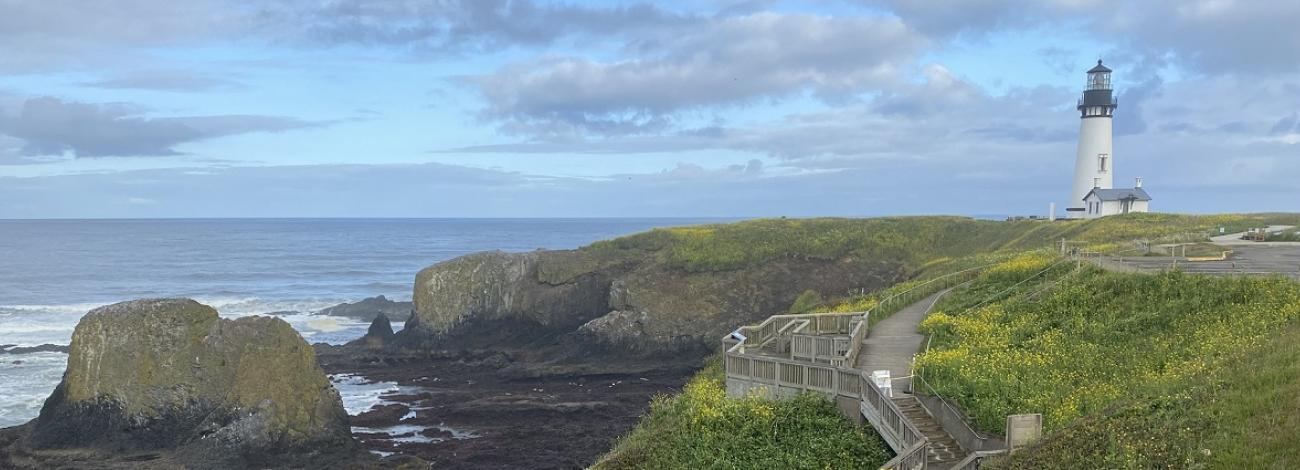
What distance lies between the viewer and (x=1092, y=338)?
22.9 meters

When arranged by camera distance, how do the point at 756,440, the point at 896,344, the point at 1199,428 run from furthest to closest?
the point at 896,344, the point at 756,440, the point at 1199,428

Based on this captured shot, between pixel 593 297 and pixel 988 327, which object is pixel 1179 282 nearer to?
pixel 988 327

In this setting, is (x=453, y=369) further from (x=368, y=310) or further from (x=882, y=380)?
(x=882, y=380)

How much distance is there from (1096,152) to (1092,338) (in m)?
51.4

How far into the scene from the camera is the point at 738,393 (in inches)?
928

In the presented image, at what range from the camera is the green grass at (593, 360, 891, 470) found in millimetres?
18297

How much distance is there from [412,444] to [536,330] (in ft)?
73.4

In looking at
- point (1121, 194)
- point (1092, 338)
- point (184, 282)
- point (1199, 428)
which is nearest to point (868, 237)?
point (1121, 194)

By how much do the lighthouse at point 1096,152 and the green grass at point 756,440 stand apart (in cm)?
5415

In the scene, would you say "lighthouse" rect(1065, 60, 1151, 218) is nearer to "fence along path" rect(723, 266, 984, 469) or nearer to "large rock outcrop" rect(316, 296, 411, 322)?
"fence along path" rect(723, 266, 984, 469)

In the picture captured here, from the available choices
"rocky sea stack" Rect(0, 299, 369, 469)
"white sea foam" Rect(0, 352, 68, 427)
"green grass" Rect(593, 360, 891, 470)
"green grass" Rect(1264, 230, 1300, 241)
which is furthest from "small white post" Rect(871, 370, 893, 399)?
"white sea foam" Rect(0, 352, 68, 427)

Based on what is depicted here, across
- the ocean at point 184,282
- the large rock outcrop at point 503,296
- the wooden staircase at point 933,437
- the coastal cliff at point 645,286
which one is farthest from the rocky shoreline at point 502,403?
the wooden staircase at point 933,437

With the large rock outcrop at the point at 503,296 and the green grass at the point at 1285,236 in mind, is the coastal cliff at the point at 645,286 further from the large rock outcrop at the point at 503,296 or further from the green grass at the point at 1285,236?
the green grass at the point at 1285,236

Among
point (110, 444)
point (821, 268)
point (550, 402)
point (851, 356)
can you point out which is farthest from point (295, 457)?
point (821, 268)
